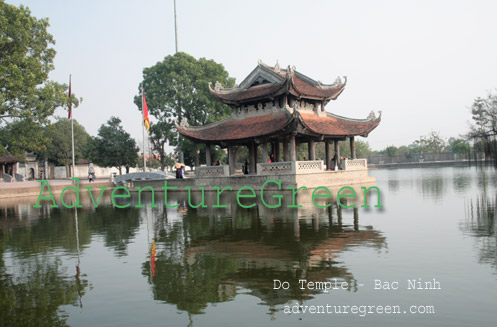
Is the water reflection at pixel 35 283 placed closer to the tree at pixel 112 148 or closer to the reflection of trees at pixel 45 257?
the reflection of trees at pixel 45 257

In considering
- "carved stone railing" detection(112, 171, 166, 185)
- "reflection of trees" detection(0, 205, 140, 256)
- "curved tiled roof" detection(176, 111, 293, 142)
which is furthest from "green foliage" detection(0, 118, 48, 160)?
"reflection of trees" detection(0, 205, 140, 256)

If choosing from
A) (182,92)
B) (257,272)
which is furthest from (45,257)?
(182,92)

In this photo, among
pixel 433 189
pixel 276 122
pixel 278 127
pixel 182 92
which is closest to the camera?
pixel 433 189

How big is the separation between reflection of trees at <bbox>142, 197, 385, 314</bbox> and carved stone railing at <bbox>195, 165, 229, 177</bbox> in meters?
17.5

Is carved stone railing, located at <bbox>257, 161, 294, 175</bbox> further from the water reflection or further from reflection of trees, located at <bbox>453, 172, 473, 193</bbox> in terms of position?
the water reflection

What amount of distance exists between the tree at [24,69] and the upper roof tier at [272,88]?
516 inches

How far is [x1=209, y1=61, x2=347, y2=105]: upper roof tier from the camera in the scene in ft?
106

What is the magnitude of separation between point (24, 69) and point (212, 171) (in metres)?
16.2

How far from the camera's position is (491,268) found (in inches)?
283

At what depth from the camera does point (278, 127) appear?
29484mm

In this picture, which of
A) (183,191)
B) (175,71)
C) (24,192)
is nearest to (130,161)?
(175,71)

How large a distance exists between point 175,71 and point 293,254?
41063mm

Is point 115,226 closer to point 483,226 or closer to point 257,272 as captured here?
point 257,272

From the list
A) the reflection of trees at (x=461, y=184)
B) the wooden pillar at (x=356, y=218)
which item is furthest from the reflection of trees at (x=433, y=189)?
the wooden pillar at (x=356, y=218)
